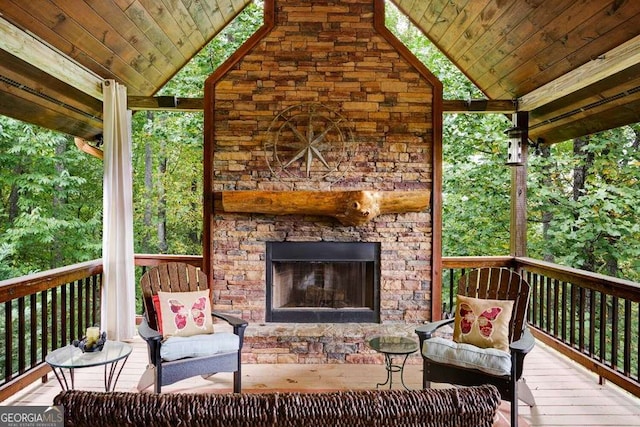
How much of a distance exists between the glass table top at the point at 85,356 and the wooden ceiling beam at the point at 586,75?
407cm

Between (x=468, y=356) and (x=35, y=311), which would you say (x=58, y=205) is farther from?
(x=468, y=356)

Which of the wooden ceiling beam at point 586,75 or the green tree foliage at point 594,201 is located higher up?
the wooden ceiling beam at point 586,75

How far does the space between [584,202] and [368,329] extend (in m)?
4.12

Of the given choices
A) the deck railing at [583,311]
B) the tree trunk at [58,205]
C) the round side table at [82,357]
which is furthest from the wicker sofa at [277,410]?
the tree trunk at [58,205]

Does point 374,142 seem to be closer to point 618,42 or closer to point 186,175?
point 618,42

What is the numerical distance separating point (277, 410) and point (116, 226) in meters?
3.40

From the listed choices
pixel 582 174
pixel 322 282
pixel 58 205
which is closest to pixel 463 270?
pixel 322 282

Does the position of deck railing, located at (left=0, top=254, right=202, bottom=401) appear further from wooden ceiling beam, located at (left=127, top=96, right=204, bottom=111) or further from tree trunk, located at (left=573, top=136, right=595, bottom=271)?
tree trunk, located at (left=573, top=136, right=595, bottom=271)

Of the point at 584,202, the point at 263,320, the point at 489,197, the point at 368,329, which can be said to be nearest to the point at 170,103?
the point at 263,320

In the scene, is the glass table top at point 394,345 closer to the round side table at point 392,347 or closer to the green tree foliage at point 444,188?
the round side table at point 392,347

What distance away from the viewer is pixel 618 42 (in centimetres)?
299

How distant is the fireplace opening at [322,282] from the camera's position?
392 centimetres

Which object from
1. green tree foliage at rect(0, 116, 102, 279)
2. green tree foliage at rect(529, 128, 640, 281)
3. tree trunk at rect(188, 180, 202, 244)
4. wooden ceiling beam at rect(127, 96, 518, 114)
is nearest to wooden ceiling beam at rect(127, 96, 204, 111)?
wooden ceiling beam at rect(127, 96, 518, 114)

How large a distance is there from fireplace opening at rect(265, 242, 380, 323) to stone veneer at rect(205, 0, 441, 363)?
0.09 metres
